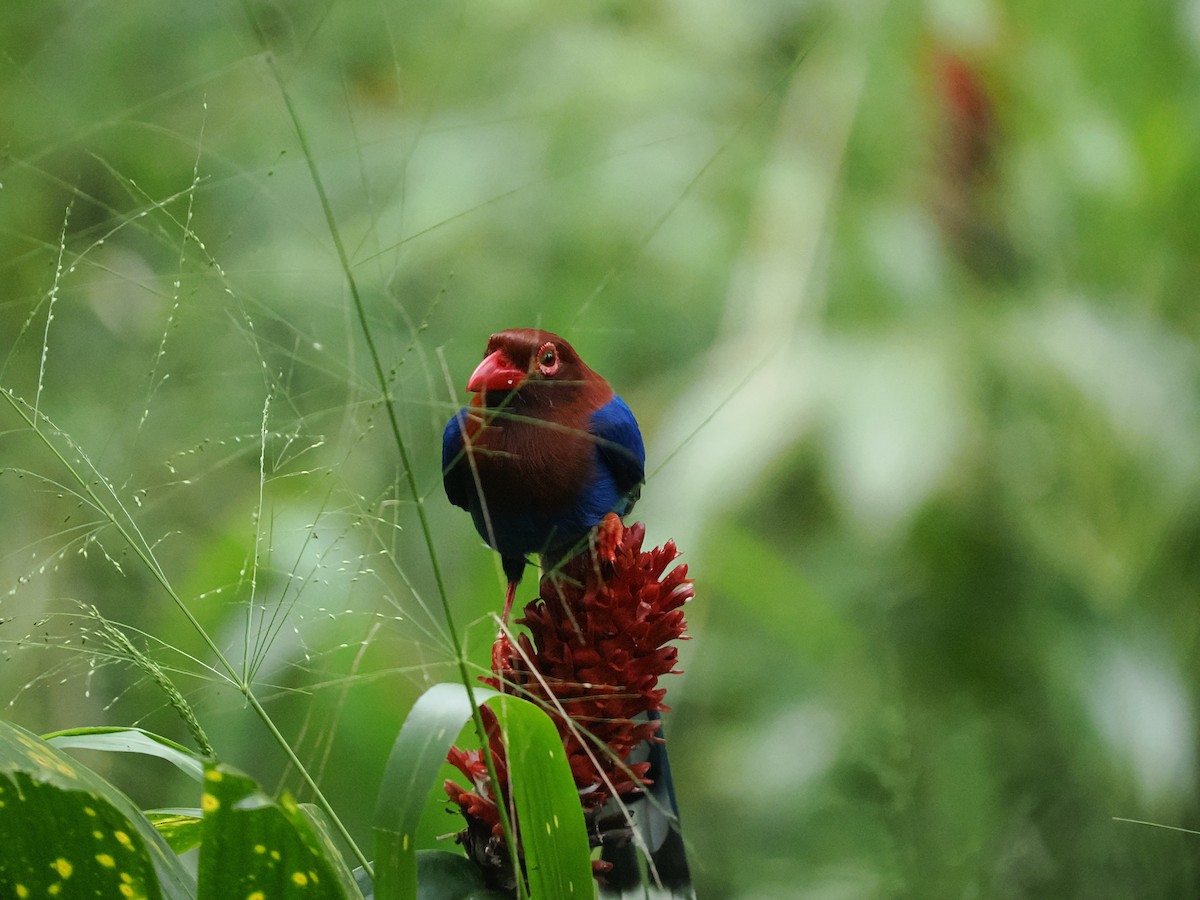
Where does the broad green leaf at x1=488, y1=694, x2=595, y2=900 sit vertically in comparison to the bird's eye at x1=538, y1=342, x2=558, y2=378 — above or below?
below

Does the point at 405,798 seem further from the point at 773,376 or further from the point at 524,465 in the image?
the point at 773,376

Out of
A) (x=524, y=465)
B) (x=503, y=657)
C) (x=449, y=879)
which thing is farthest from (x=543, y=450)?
(x=449, y=879)

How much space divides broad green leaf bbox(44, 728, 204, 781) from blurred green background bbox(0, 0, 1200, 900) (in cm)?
40

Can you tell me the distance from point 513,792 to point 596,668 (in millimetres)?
102

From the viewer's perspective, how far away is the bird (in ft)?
2.30

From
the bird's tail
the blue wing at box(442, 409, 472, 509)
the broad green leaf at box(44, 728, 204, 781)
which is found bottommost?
the bird's tail

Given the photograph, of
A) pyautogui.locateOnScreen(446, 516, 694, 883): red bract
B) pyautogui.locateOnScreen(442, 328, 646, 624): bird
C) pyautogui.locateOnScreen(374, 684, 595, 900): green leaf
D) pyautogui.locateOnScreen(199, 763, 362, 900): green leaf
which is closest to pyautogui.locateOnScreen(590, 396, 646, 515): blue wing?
pyautogui.locateOnScreen(442, 328, 646, 624): bird

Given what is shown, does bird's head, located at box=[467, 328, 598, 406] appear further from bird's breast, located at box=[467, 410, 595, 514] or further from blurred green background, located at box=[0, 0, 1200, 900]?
blurred green background, located at box=[0, 0, 1200, 900]

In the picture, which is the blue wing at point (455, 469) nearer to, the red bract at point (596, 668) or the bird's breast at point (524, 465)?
the bird's breast at point (524, 465)

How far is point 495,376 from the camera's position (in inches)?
27.0

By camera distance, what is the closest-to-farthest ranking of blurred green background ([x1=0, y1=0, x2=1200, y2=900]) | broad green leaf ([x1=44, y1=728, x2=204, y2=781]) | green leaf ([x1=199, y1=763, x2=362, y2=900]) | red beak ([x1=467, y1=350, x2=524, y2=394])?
1. green leaf ([x1=199, y1=763, x2=362, y2=900])
2. broad green leaf ([x1=44, y1=728, x2=204, y2=781])
3. red beak ([x1=467, y1=350, x2=524, y2=394])
4. blurred green background ([x1=0, y1=0, x2=1200, y2=900])

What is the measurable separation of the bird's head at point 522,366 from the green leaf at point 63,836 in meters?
0.29

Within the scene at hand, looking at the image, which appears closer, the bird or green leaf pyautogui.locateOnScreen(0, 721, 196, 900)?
green leaf pyautogui.locateOnScreen(0, 721, 196, 900)

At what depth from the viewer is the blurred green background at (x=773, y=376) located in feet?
4.03
